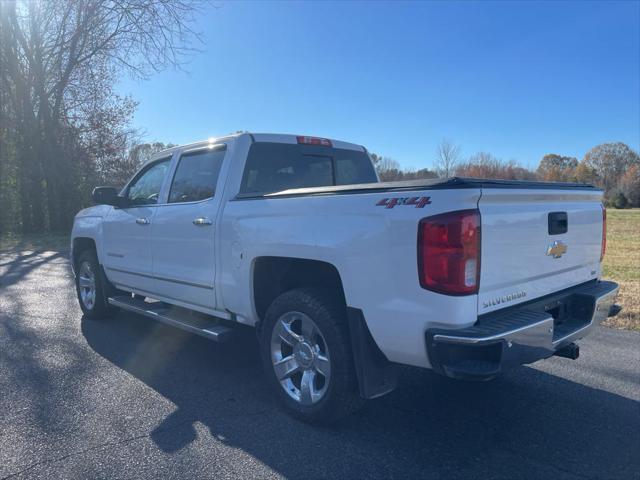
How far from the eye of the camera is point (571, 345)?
140 inches

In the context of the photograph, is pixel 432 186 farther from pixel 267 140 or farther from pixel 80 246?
pixel 80 246

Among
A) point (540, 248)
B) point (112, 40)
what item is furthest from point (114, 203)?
point (112, 40)

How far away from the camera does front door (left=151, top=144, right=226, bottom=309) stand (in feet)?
14.3

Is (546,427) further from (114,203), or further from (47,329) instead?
(47,329)

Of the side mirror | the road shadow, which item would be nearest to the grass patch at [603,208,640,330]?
the side mirror

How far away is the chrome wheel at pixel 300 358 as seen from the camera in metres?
3.50

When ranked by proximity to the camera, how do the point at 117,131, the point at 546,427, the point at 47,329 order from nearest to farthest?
the point at 546,427 → the point at 47,329 → the point at 117,131

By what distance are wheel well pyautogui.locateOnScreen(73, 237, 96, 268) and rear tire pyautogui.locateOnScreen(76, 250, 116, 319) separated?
6 centimetres

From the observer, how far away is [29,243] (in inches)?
718

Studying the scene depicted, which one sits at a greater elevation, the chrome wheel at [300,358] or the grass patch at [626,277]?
the chrome wheel at [300,358]

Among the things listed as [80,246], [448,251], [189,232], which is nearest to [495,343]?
[448,251]

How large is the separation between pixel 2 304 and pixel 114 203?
3.29m

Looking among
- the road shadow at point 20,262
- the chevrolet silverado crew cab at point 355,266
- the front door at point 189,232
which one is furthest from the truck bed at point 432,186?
the road shadow at point 20,262

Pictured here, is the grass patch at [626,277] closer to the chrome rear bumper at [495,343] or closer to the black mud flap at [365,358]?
the chrome rear bumper at [495,343]
